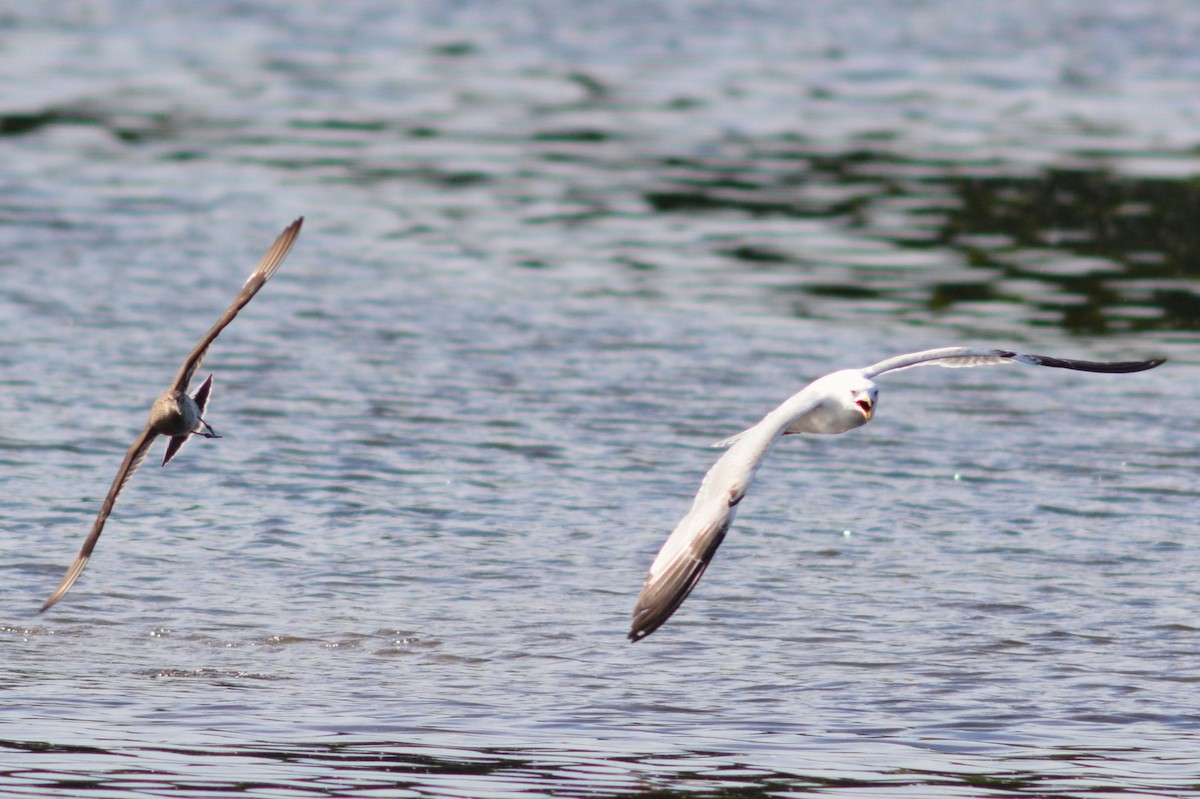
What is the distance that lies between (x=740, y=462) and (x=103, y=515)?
8.06 ft

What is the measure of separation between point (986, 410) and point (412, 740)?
6.68m

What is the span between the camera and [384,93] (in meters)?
25.8

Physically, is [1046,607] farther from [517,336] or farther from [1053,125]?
[1053,125]

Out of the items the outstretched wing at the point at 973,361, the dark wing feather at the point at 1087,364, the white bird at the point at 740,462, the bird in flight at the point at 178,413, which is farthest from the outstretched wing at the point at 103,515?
the dark wing feather at the point at 1087,364

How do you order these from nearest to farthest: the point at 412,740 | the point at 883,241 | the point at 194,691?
the point at 412,740 → the point at 194,691 → the point at 883,241

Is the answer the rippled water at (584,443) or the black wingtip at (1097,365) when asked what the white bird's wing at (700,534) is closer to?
the rippled water at (584,443)

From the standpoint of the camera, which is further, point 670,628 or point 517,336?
point 517,336

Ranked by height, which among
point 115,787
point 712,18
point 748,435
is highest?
point 748,435

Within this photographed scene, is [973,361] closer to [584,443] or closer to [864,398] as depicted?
[864,398]

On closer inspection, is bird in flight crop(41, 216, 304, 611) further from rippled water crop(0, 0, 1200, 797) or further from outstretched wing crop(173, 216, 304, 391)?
rippled water crop(0, 0, 1200, 797)

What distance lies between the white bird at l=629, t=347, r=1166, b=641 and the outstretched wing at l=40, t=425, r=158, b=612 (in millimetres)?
2148

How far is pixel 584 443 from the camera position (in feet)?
39.0

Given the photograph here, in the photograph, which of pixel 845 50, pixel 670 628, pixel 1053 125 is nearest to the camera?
pixel 670 628

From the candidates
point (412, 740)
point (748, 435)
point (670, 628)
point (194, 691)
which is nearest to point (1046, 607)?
point (670, 628)
